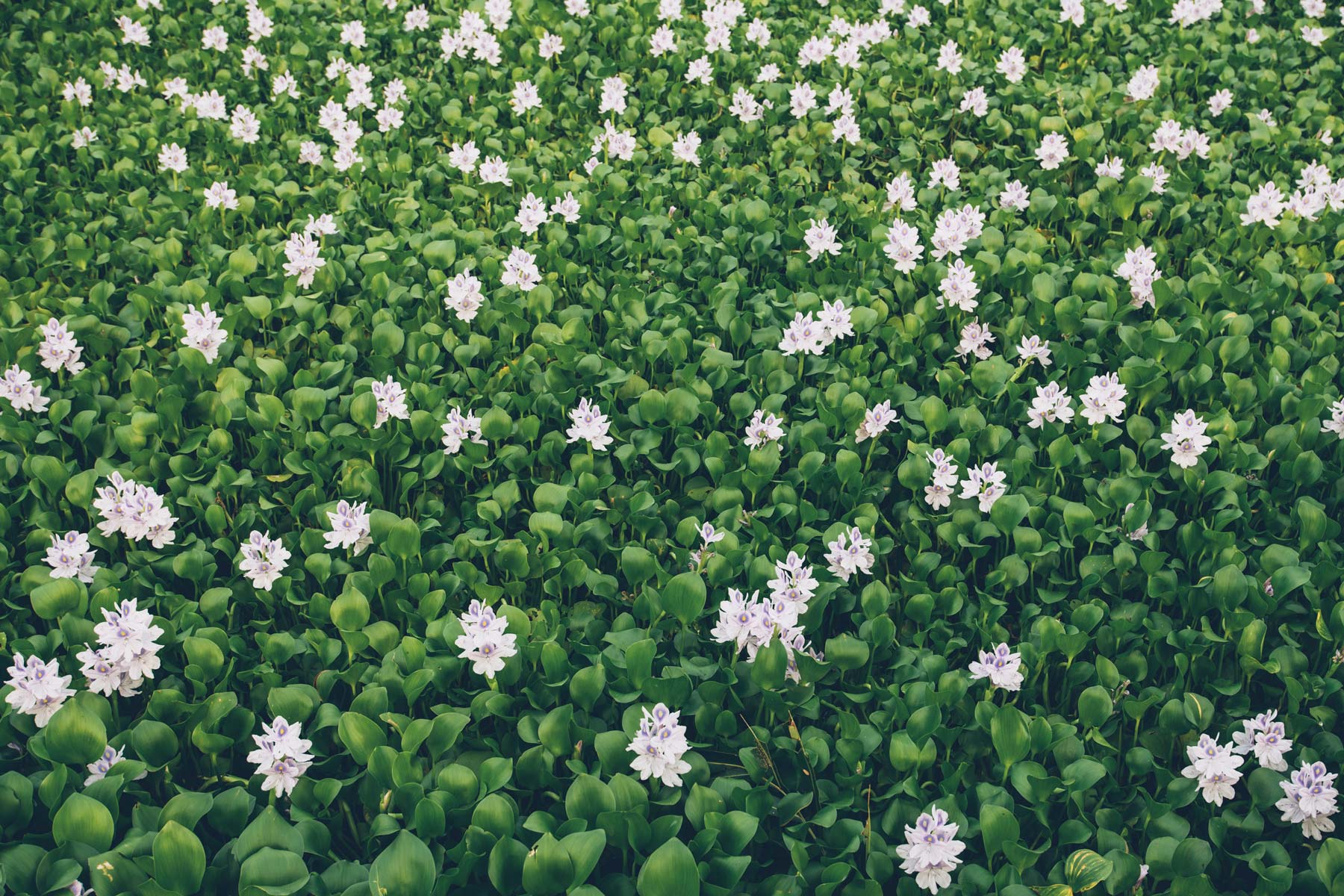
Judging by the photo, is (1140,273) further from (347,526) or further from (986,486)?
(347,526)

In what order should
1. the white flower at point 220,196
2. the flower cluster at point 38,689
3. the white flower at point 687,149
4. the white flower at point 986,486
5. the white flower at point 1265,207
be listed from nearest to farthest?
the flower cluster at point 38,689, the white flower at point 986,486, the white flower at point 1265,207, the white flower at point 220,196, the white flower at point 687,149

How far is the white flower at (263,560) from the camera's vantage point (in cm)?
299

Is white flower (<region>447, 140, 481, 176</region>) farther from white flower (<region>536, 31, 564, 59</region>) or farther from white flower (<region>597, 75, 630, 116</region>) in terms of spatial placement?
white flower (<region>536, 31, 564, 59</region>)

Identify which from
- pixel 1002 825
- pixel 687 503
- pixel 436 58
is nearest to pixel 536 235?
pixel 687 503

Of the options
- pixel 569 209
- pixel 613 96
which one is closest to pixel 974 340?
pixel 569 209

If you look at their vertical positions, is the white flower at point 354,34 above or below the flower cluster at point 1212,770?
above

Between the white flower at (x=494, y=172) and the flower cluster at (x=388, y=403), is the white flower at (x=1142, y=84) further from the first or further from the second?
the flower cluster at (x=388, y=403)

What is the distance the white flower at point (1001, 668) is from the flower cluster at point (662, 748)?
860 millimetres

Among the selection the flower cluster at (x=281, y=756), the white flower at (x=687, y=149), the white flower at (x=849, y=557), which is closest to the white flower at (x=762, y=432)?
the white flower at (x=849, y=557)

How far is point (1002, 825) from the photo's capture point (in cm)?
237

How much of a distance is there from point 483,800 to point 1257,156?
185 inches

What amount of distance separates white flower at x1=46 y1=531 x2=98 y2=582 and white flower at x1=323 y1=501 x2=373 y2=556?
0.69m

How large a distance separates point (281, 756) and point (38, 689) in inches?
26.9

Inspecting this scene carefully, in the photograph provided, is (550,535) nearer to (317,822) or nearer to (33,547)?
(317,822)
